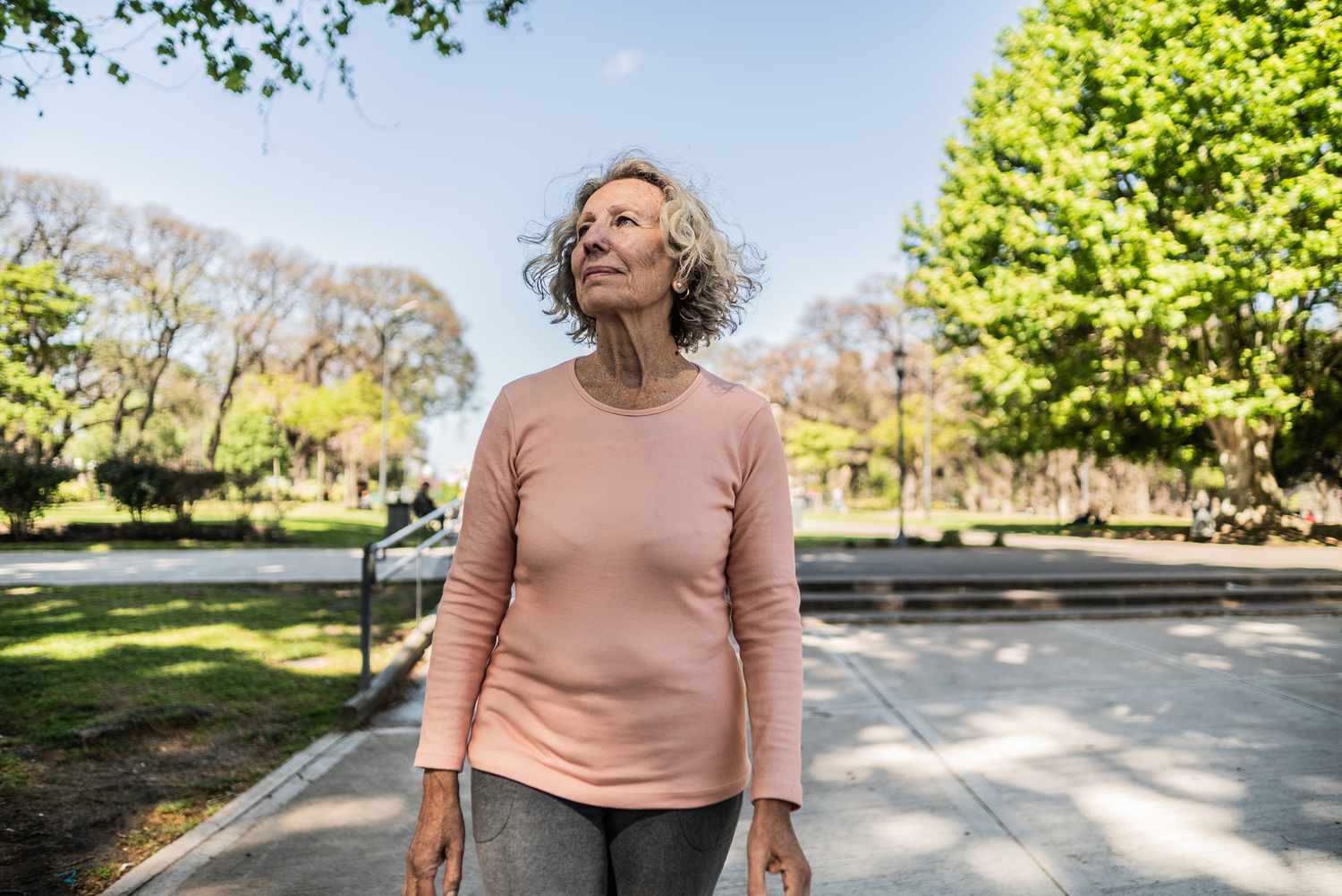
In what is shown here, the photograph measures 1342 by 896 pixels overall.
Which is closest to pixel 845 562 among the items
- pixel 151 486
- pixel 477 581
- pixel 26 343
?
pixel 477 581

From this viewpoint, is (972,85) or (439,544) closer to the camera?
(439,544)

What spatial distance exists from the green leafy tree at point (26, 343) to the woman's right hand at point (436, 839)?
2272 centimetres

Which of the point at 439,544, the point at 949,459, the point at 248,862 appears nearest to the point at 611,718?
the point at 248,862

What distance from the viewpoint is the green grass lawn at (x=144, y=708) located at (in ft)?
12.5

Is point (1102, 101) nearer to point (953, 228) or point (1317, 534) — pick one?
point (953, 228)

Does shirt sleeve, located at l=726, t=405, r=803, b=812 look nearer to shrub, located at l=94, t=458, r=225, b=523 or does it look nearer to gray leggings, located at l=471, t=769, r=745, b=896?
gray leggings, located at l=471, t=769, r=745, b=896

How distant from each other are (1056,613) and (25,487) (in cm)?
1950

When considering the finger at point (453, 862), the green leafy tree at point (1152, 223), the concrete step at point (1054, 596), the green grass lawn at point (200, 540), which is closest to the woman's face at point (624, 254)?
the finger at point (453, 862)

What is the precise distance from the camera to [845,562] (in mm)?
13867

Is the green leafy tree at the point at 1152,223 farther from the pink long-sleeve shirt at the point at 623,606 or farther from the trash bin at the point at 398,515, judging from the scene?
the pink long-sleeve shirt at the point at 623,606

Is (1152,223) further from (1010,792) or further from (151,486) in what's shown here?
(151,486)

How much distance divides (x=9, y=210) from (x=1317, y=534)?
37.8 metres

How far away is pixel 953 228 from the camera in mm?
22109

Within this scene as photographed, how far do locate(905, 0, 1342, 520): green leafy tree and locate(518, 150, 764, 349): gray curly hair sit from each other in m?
17.4
